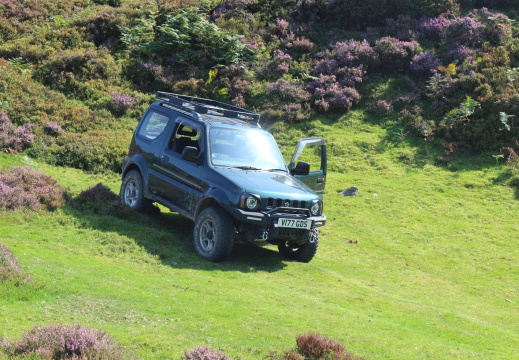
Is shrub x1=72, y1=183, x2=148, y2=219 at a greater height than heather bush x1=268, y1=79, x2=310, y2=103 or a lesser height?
lesser

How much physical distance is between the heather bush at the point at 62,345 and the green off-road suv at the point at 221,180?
4452 millimetres

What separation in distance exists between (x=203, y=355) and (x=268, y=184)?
502cm

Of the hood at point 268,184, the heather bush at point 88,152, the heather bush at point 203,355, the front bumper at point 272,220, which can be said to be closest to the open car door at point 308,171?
the hood at point 268,184

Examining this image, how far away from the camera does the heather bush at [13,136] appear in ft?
49.6

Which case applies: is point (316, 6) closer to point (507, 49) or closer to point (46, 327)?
point (507, 49)

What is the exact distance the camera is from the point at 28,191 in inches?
435

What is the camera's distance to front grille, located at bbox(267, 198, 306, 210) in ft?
31.0

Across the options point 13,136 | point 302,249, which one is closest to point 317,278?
point 302,249

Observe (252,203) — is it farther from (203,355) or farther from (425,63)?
(425,63)

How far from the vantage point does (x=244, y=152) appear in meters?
10.8

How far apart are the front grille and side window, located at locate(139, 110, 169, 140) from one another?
3.44 meters

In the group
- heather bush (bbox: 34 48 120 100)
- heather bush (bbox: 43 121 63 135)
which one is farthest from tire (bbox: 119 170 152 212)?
heather bush (bbox: 34 48 120 100)

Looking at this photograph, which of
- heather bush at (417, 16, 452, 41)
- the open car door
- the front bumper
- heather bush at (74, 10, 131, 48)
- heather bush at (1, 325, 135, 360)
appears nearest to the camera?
heather bush at (1, 325, 135, 360)

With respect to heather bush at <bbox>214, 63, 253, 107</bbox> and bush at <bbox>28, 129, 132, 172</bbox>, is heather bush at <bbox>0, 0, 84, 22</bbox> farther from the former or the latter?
bush at <bbox>28, 129, 132, 172</bbox>
